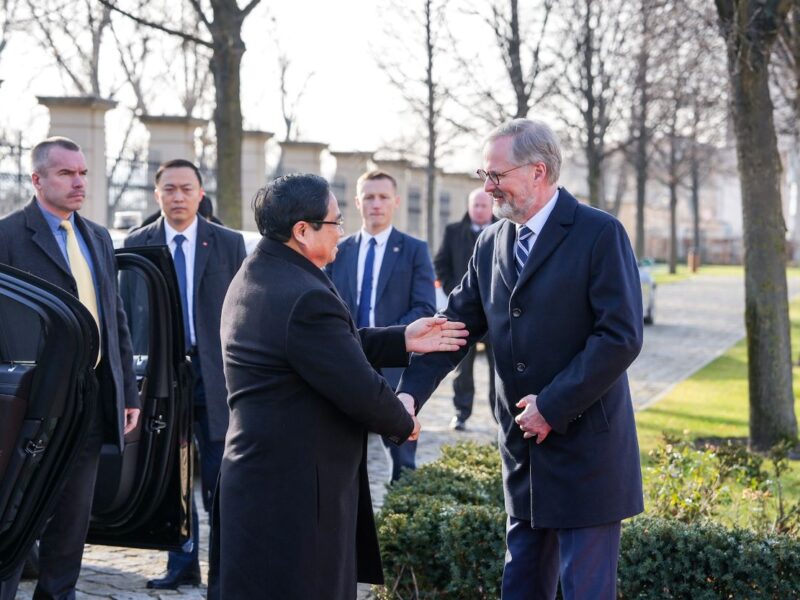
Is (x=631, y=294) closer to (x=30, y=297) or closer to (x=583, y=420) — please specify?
(x=583, y=420)

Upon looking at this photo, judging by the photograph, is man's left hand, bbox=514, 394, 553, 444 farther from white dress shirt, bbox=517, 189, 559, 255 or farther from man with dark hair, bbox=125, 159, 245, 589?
man with dark hair, bbox=125, 159, 245, 589

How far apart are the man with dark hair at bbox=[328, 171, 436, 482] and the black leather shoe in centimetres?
175

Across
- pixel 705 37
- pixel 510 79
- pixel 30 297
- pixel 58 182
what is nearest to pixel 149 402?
pixel 58 182

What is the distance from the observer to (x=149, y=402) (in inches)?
240

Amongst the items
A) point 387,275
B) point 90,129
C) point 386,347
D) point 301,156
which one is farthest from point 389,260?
point 301,156

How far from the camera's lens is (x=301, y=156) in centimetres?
2344

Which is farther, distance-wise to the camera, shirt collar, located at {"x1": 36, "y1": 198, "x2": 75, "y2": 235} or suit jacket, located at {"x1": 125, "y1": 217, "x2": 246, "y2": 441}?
suit jacket, located at {"x1": 125, "y1": 217, "x2": 246, "y2": 441}

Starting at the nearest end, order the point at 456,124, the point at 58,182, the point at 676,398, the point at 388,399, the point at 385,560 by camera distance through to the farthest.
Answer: the point at 388,399 → the point at 58,182 → the point at 385,560 → the point at 676,398 → the point at 456,124

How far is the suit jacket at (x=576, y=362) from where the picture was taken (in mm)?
4020

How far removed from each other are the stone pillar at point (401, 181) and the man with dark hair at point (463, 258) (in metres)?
17.0

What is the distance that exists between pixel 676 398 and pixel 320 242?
990 cm

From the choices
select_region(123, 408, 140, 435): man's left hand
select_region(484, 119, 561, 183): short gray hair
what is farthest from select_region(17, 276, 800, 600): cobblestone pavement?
select_region(484, 119, 561, 183): short gray hair

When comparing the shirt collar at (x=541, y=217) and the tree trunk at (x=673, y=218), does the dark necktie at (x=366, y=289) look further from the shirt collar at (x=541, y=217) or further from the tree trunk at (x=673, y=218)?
the tree trunk at (x=673, y=218)

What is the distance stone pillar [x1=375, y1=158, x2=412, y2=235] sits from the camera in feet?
94.1
